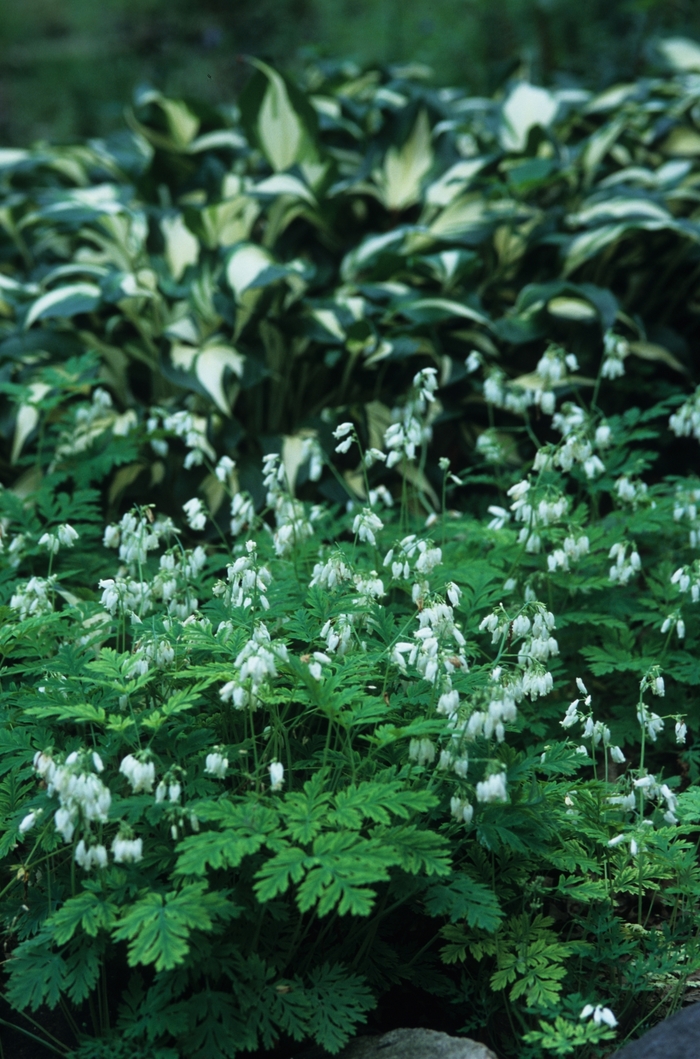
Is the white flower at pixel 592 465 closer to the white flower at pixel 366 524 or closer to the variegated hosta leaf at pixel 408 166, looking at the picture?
the white flower at pixel 366 524

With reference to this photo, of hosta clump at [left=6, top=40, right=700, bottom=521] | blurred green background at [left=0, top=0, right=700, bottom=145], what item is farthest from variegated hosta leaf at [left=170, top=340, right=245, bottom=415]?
blurred green background at [left=0, top=0, right=700, bottom=145]

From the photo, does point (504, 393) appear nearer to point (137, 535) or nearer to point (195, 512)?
point (195, 512)

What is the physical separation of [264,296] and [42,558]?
161 cm

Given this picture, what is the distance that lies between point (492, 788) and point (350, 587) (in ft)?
2.59

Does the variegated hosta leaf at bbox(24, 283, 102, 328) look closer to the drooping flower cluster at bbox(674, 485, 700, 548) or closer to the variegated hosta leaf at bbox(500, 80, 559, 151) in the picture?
the variegated hosta leaf at bbox(500, 80, 559, 151)

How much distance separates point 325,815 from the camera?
2.04m

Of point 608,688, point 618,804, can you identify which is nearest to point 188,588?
point 618,804

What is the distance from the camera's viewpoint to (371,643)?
99.6 inches

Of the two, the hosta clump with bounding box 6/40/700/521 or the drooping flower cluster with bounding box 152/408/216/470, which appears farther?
the hosta clump with bounding box 6/40/700/521

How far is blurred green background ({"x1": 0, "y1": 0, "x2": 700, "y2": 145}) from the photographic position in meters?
7.54

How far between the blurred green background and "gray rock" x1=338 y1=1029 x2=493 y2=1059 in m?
5.91

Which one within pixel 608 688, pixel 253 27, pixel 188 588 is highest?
pixel 253 27

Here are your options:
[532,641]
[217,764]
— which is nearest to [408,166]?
[532,641]

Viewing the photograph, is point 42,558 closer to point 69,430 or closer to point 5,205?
point 69,430
